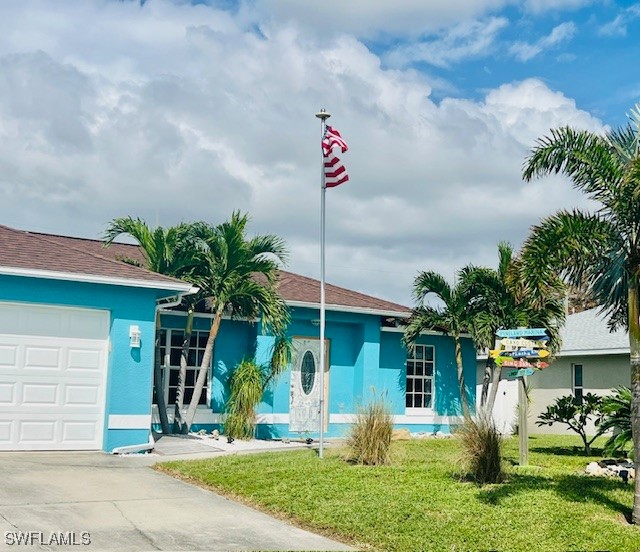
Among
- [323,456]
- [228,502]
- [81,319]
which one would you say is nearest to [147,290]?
[81,319]

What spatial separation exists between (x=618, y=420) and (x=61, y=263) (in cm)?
995

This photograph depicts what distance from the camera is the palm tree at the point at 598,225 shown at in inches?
353

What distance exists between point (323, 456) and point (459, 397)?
8.44 meters

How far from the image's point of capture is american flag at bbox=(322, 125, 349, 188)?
46.4ft

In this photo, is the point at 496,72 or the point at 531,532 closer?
the point at 531,532

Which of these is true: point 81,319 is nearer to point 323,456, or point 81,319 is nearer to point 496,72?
point 323,456

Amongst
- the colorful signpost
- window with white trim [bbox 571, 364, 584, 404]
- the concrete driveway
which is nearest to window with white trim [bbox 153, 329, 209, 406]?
the concrete driveway

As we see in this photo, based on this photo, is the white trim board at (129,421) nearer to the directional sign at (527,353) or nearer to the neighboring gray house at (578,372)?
the directional sign at (527,353)

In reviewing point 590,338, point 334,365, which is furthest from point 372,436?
point 590,338

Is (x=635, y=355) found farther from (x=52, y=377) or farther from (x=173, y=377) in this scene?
(x=173, y=377)

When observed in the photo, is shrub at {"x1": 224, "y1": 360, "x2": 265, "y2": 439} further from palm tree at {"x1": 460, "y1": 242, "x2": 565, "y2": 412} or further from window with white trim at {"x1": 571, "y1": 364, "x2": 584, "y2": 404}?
window with white trim at {"x1": 571, "y1": 364, "x2": 584, "y2": 404}

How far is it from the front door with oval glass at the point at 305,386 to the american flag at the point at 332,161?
5017mm

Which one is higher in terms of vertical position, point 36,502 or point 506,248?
point 506,248

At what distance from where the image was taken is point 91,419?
1312cm
